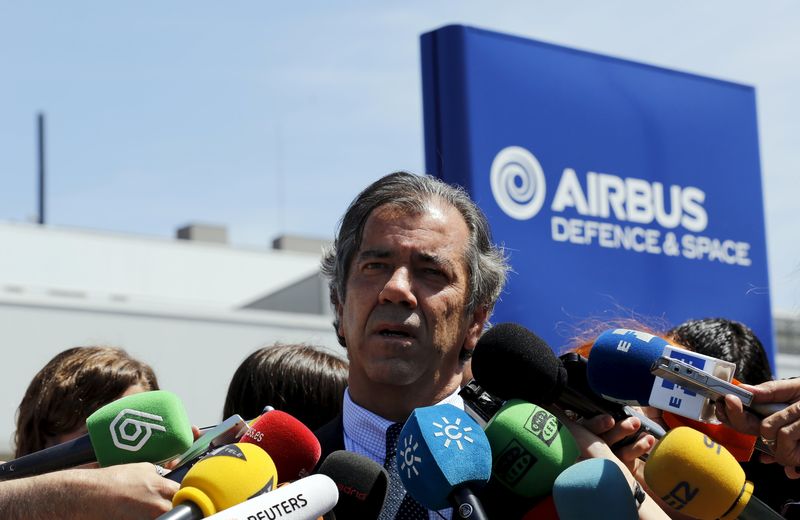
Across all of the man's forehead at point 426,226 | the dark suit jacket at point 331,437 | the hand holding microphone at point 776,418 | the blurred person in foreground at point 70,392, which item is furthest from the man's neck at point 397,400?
the blurred person in foreground at point 70,392

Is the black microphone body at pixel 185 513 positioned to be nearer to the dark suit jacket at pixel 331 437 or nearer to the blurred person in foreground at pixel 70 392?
the dark suit jacket at pixel 331 437

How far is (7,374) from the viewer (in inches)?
448

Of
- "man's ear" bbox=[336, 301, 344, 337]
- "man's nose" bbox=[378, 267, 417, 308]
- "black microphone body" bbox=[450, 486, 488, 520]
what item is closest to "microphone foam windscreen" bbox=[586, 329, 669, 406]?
"black microphone body" bbox=[450, 486, 488, 520]

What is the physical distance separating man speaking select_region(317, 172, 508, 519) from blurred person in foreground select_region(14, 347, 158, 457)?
1.02 m

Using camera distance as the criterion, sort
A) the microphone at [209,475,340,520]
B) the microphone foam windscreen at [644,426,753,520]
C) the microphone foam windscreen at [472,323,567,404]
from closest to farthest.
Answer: the microphone at [209,475,340,520] → the microphone foam windscreen at [644,426,753,520] → the microphone foam windscreen at [472,323,567,404]

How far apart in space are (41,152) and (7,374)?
32.8 metres

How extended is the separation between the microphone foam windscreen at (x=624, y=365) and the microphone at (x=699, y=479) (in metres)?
0.15

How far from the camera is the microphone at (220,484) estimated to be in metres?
2.24

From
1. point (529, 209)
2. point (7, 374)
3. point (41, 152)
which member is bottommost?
point (7, 374)

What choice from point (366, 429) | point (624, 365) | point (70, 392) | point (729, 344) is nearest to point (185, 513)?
point (624, 365)

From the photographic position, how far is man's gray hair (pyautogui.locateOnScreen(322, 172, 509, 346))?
10.7ft

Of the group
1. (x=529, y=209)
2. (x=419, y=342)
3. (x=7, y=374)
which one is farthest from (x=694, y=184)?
(x=7, y=374)

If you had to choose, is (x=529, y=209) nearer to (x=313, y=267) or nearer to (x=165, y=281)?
(x=165, y=281)

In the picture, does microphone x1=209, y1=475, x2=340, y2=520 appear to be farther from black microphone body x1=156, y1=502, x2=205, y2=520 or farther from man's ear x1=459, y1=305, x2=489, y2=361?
man's ear x1=459, y1=305, x2=489, y2=361
